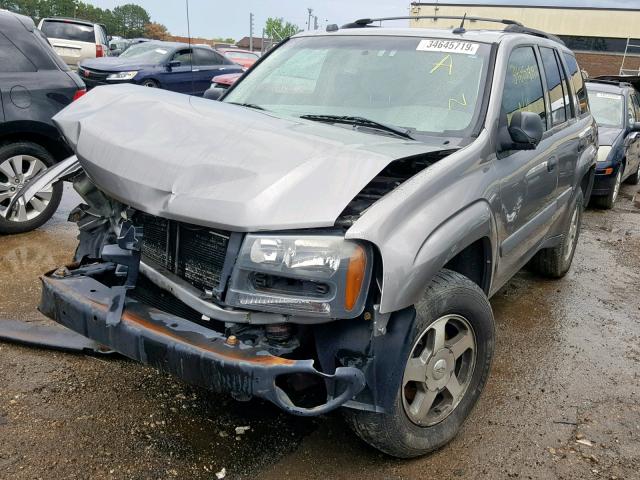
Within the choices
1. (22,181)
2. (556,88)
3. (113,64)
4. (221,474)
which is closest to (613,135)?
(556,88)

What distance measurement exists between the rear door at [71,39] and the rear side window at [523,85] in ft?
52.9

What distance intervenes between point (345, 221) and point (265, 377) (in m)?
0.64

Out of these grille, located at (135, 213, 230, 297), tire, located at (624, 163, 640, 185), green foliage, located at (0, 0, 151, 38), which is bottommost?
tire, located at (624, 163, 640, 185)

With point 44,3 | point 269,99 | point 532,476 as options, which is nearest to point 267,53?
point 269,99

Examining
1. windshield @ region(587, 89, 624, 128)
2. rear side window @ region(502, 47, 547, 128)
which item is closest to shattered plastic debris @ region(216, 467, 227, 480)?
rear side window @ region(502, 47, 547, 128)

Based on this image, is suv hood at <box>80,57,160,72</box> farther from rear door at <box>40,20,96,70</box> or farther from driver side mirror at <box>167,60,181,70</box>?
rear door at <box>40,20,96,70</box>

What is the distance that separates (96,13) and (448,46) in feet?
249

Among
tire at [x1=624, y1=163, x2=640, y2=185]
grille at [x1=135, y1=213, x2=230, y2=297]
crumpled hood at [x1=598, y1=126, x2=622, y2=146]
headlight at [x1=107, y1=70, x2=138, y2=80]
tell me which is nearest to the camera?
grille at [x1=135, y1=213, x2=230, y2=297]

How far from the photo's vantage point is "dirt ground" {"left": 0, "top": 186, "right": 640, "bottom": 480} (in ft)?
8.54

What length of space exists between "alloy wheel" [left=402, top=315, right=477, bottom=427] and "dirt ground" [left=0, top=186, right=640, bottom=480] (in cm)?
23

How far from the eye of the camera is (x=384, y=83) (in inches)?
136

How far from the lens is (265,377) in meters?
2.14

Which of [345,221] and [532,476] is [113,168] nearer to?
[345,221]

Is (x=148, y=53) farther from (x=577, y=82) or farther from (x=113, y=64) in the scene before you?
(x=577, y=82)
